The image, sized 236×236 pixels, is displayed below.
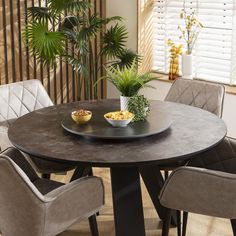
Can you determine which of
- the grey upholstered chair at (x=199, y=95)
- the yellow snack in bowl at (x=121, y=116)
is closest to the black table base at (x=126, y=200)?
the yellow snack in bowl at (x=121, y=116)

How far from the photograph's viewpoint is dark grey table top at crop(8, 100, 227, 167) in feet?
8.21

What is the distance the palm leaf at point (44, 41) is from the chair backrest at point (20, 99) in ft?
2.45

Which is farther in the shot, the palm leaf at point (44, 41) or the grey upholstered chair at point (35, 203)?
the palm leaf at point (44, 41)

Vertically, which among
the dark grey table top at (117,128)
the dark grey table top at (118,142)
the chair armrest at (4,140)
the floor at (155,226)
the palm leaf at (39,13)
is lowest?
the floor at (155,226)

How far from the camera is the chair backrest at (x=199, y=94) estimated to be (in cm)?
371

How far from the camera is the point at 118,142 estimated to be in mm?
2758

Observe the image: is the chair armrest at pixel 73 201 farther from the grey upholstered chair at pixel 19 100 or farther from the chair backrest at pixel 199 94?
the chair backrest at pixel 199 94

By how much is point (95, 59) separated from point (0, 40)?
1.12 meters

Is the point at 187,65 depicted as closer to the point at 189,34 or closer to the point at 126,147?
the point at 189,34

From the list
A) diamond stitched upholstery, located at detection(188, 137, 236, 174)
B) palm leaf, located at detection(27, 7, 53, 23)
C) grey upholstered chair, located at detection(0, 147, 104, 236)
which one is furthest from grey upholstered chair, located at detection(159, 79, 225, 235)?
palm leaf, located at detection(27, 7, 53, 23)

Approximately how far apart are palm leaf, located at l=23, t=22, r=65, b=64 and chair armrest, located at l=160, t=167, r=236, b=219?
2304 millimetres

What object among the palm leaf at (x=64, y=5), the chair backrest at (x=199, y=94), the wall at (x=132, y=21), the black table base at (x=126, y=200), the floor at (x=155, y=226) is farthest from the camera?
the wall at (x=132, y=21)

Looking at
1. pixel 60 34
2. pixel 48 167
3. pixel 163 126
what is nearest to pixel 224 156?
pixel 163 126

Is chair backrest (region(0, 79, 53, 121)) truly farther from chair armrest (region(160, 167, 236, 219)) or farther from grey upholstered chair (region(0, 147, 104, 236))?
chair armrest (region(160, 167, 236, 219))
